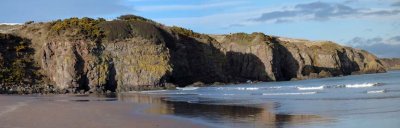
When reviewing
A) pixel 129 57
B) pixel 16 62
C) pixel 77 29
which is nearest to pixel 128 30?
pixel 129 57

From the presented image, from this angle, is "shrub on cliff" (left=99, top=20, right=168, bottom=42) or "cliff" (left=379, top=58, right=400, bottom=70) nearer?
"shrub on cliff" (left=99, top=20, right=168, bottom=42)

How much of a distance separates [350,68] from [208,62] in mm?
50181

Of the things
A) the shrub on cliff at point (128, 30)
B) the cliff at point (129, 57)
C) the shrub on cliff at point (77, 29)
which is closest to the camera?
the cliff at point (129, 57)

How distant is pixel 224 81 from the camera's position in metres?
84.5

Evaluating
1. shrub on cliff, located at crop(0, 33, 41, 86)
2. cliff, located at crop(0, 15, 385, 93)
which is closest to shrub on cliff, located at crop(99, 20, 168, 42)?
cliff, located at crop(0, 15, 385, 93)

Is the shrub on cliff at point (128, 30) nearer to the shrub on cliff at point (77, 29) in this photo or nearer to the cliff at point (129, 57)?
the cliff at point (129, 57)

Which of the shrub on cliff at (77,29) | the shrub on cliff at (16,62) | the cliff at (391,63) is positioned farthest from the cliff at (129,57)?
the cliff at (391,63)

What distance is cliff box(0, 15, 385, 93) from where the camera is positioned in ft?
210

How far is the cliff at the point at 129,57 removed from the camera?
210ft

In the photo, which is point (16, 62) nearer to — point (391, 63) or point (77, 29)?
point (77, 29)

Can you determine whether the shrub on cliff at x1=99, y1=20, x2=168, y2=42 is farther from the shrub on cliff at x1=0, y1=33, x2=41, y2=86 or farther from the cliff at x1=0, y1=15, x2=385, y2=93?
the shrub on cliff at x1=0, y1=33, x2=41, y2=86

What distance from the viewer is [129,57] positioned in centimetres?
6738

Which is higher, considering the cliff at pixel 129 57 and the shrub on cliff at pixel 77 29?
the shrub on cliff at pixel 77 29

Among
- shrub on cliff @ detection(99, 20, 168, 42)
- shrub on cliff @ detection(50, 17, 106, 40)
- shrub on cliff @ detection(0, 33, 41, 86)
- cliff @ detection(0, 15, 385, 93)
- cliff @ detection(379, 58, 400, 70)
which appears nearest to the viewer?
shrub on cliff @ detection(0, 33, 41, 86)
